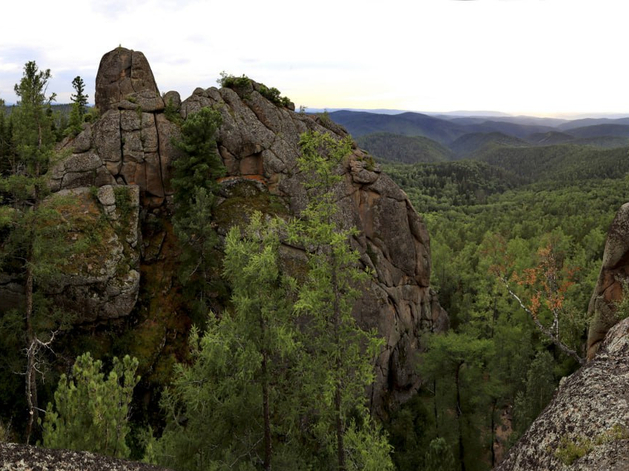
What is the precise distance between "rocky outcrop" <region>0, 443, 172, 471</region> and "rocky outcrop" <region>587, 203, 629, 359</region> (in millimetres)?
18393

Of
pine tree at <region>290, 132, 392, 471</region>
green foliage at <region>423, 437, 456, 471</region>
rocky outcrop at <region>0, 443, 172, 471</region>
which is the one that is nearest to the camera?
rocky outcrop at <region>0, 443, 172, 471</region>

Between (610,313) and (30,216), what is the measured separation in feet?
86.5

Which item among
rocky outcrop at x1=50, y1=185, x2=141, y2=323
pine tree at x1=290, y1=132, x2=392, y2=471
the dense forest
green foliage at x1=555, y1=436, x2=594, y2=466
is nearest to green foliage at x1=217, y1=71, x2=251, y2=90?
the dense forest

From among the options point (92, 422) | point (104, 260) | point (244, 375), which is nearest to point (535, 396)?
point (244, 375)

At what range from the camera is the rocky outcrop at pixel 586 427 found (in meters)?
6.22

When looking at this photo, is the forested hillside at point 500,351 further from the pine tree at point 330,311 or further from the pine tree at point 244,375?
the pine tree at point 244,375

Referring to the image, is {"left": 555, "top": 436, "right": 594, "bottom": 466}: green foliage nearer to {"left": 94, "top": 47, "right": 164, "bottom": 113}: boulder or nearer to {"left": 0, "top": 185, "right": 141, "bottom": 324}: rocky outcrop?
{"left": 0, "top": 185, "right": 141, "bottom": 324}: rocky outcrop

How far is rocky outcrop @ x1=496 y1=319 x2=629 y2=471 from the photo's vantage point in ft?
20.4

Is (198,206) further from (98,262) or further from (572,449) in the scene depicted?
(572,449)

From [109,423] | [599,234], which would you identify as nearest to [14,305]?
[109,423]

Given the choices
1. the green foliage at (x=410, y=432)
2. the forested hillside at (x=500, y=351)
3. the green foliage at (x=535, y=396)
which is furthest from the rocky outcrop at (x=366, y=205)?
the green foliage at (x=535, y=396)

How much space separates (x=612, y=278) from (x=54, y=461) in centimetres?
2134

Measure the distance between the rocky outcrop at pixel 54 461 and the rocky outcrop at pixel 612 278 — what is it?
18.4 m

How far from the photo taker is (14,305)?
2200 centimetres
